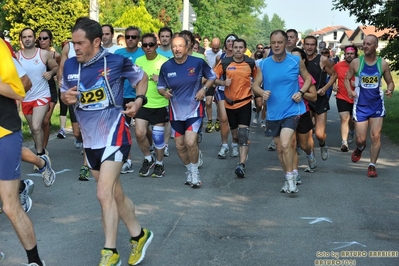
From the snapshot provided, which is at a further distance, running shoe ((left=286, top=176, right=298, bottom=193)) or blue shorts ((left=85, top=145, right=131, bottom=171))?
running shoe ((left=286, top=176, right=298, bottom=193))

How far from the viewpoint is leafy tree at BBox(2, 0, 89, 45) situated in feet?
106

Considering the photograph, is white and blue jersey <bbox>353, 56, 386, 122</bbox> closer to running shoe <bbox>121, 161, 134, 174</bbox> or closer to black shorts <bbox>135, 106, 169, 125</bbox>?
black shorts <bbox>135, 106, 169, 125</bbox>

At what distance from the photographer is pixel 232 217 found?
7992 mm

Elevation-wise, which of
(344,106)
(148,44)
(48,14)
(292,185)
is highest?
(148,44)

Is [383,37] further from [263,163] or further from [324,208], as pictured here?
[324,208]

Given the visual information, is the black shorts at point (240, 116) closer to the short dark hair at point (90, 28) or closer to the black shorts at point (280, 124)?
the black shorts at point (280, 124)

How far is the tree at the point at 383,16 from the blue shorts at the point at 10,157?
12.0 m

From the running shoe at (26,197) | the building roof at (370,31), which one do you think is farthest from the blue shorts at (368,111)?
the building roof at (370,31)

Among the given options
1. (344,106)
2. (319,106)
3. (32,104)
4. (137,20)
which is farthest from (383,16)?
(137,20)

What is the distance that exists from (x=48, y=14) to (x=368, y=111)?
23234 millimetres

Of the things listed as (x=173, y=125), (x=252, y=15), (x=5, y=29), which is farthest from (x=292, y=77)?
(x=252, y=15)

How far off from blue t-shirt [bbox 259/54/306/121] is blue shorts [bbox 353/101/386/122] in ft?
6.30

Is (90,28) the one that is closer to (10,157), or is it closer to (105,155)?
(105,155)

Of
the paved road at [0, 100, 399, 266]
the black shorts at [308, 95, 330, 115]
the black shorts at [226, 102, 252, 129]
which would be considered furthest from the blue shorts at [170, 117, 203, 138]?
the black shorts at [308, 95, 330, 115]
